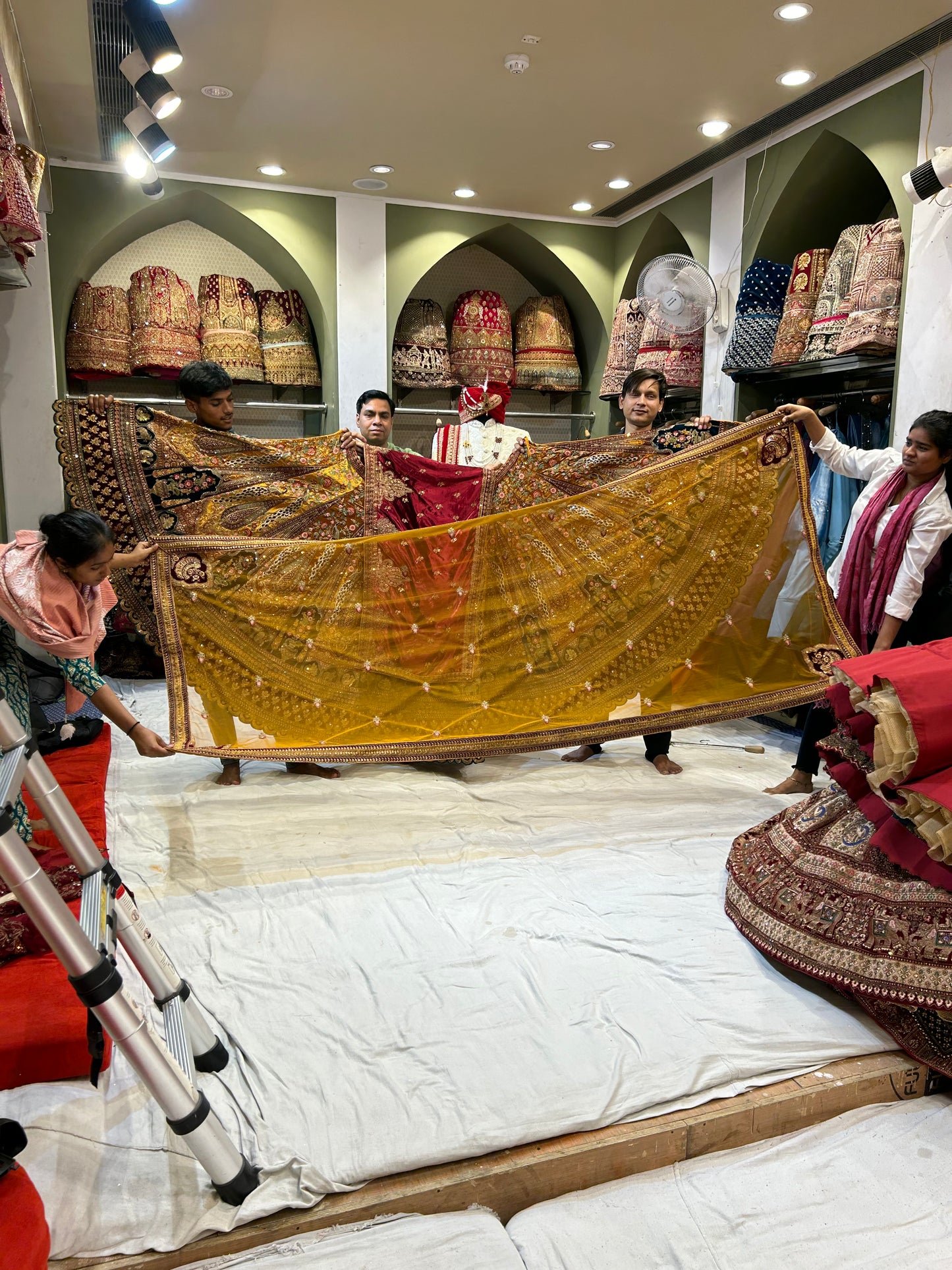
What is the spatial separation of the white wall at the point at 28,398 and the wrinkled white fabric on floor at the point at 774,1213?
4.93 metres

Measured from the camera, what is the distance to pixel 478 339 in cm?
647

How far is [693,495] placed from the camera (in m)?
3.09

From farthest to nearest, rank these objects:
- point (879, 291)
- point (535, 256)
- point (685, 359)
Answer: point (535, 256)
point (685, 359)
point (879, 291)

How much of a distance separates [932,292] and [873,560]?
1274mm

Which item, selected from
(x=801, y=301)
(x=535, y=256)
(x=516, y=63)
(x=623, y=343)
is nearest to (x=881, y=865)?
(x=801, y=301)

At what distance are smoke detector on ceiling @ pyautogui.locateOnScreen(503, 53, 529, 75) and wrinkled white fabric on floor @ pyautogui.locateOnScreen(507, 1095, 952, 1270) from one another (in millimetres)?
4048

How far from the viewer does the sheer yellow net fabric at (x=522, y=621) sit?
10.1 ft

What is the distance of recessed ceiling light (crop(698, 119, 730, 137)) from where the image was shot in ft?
15.2

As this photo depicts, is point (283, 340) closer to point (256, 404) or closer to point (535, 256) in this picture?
point (256, 404)

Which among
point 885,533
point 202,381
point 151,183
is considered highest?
point 151,183

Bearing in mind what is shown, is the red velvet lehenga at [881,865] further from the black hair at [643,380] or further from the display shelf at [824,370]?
the display shelf at [824,370]

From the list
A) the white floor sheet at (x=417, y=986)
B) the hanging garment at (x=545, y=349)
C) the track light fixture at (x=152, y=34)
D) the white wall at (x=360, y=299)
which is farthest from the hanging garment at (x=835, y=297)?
the track light fixture at (x=152, y=34)

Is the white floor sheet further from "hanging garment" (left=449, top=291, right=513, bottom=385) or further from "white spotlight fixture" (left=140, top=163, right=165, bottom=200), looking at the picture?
"hanging garment" (left=449, top=291, right=513, bottom=385)

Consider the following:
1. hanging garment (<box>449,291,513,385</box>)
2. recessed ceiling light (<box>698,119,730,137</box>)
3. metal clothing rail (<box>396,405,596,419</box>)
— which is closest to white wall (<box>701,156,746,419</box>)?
recessed ceiling light (<box>698,119,730,137</box>)
